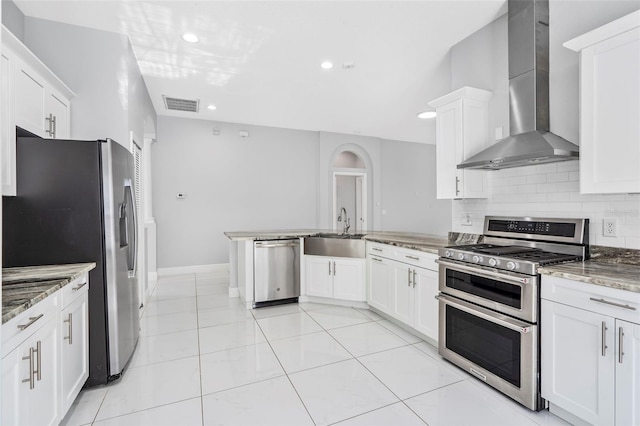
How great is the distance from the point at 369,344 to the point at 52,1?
12.8 feet

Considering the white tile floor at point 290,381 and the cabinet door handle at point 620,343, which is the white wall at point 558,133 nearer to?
the cabinet door handle at point 620,343

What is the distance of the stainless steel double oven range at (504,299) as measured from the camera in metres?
1.99

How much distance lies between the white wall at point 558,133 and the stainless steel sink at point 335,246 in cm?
117

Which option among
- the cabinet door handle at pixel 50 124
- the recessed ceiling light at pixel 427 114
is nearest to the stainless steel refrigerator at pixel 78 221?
the cabinet door handle at pixel 50 124

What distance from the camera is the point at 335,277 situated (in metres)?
3.96

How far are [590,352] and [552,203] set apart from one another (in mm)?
1127

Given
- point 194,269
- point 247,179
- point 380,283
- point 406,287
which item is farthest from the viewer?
point 247,179

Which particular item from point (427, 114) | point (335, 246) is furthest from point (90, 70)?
point (427, 114)

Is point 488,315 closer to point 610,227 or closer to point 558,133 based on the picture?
point 610,227

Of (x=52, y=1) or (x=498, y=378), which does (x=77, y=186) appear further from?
(x=498, y=378)

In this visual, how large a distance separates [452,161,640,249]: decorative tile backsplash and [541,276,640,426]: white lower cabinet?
63 centimetres

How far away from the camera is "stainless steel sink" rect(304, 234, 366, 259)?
12.6ft

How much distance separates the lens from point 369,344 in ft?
9.62

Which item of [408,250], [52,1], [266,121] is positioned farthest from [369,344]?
[266,121]
